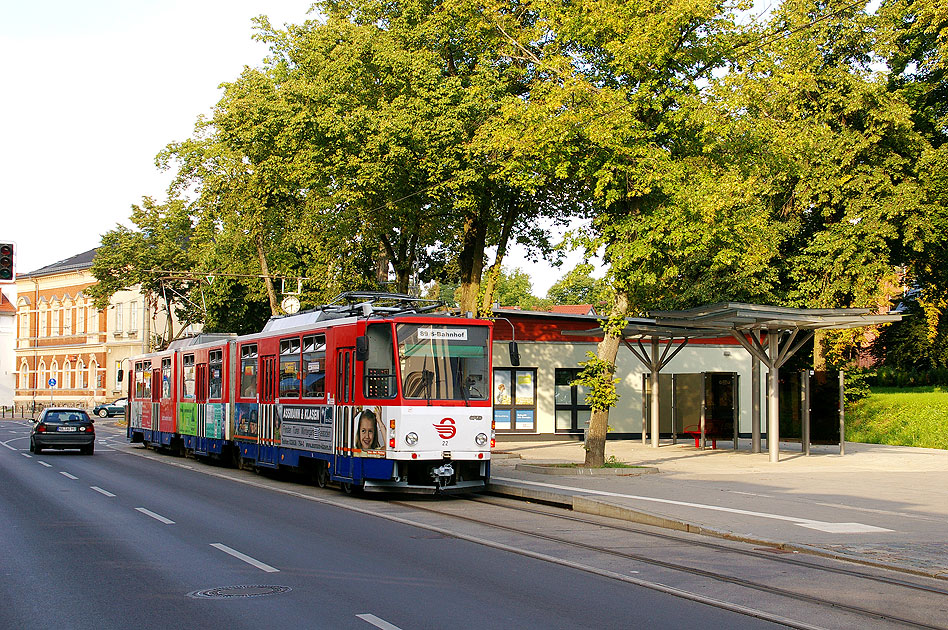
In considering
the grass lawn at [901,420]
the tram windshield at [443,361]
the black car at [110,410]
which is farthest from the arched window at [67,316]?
the tram windshield at [443,361]

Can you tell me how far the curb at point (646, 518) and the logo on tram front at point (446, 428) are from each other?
2.07 meters

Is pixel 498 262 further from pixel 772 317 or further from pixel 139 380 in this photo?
pixel 139 380

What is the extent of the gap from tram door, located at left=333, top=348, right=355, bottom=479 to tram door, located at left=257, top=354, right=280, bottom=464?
3.85 meters

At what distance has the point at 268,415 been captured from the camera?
76.5 ft

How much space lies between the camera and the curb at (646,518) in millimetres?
11305

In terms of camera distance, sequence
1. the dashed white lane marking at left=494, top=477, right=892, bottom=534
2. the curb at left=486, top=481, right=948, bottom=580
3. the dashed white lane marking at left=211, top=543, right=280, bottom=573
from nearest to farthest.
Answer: the dashed white lane marking at left=211, top=543, right=280, bottom=573, the curb at left=486, top=481, right=948, bottom=580, the dashed white lane marking at left=494, top=477, right=892, bottom=534

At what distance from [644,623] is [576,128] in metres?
14.9

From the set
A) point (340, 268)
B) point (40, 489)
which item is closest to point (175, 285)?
point (340, 268)

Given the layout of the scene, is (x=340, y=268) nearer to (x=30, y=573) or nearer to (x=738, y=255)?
(x=738, y=255)

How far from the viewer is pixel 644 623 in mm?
8055

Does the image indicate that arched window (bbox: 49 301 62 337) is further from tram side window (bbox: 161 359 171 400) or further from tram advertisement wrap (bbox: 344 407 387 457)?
tram advertisement wrap (bbox: 344 407 387 457)

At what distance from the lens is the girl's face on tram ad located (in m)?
18.2

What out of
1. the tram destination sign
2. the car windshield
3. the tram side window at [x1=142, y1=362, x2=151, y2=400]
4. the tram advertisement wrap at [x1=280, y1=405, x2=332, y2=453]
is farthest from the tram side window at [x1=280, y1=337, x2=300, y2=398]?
the tram side window at [x1=142, y1=362, x2=151, y2=400]

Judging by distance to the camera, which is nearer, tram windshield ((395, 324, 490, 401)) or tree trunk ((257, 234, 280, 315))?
tram windshield ((395, 324, 490, 401))
